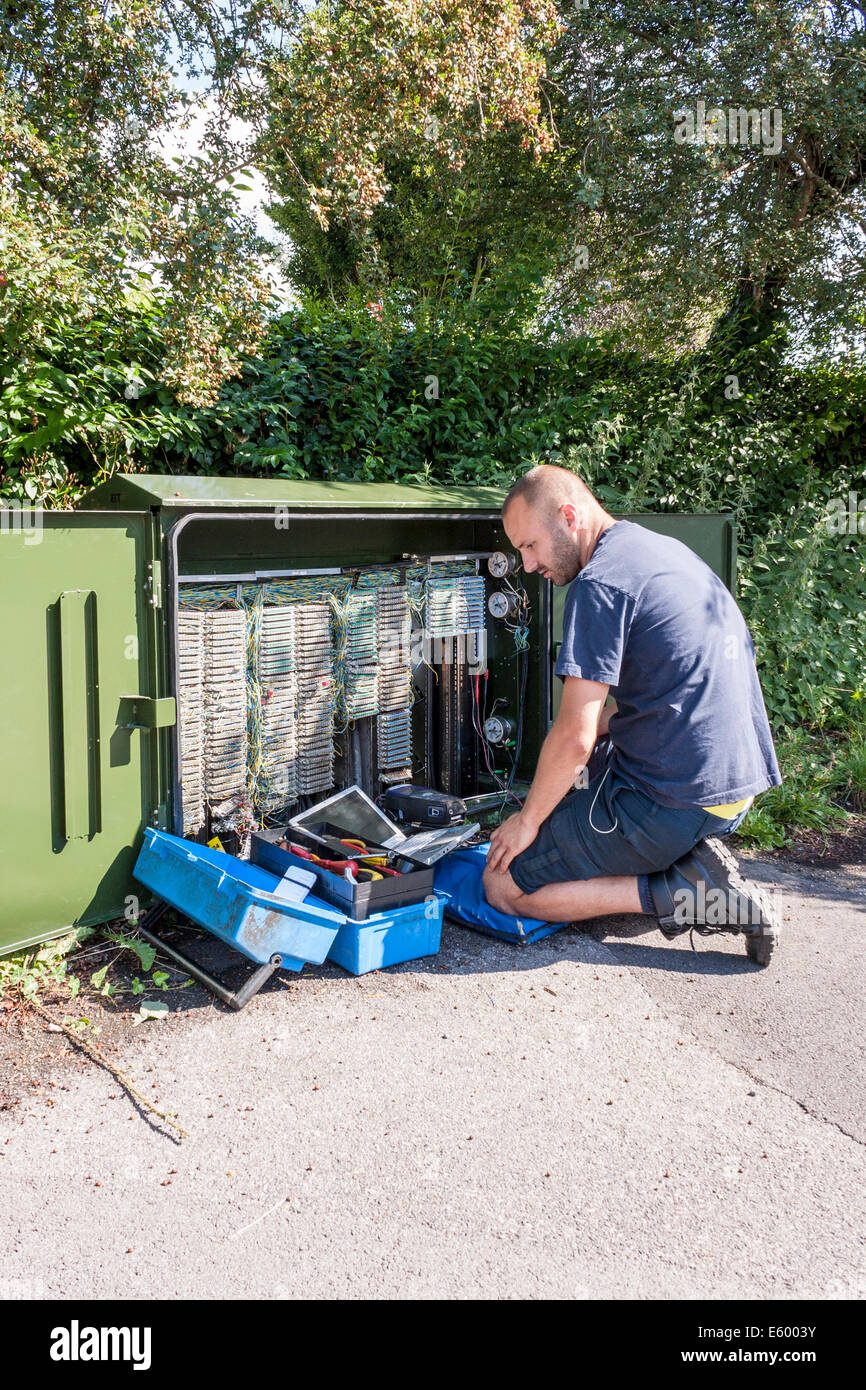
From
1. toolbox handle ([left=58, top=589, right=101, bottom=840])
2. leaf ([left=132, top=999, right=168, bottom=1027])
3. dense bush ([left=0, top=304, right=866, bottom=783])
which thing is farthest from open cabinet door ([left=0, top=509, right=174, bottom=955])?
dense bush ([left=0, top=304, right=866, bottom=783])

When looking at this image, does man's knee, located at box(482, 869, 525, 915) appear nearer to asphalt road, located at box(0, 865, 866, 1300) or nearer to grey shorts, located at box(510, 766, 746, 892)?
grey shorts, located at box(510, 766, 746, 892)

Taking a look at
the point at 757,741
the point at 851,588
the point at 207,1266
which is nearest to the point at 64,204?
the point at 757,741

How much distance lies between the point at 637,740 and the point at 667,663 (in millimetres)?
360

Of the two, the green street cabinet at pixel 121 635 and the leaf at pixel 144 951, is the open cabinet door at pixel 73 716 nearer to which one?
the green street cabinet at pixel 121 635

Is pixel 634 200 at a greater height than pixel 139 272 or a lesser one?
greater

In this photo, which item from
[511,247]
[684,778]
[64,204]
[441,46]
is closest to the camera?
[684,778]

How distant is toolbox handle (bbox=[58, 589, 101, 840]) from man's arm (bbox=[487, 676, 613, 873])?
1661mm

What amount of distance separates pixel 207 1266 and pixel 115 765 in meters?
1.99

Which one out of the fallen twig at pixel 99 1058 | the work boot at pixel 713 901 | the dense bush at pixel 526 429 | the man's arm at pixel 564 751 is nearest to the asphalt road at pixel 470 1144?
the fallen twig at pixel 99 1058

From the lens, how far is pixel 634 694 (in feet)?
12.6

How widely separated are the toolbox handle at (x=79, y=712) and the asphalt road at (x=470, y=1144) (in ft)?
2.69

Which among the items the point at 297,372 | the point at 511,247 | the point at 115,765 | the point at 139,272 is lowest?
the point at 115,765

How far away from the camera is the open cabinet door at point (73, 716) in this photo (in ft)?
11.3

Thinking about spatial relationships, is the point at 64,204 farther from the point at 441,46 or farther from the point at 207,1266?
the point at 207,1266
